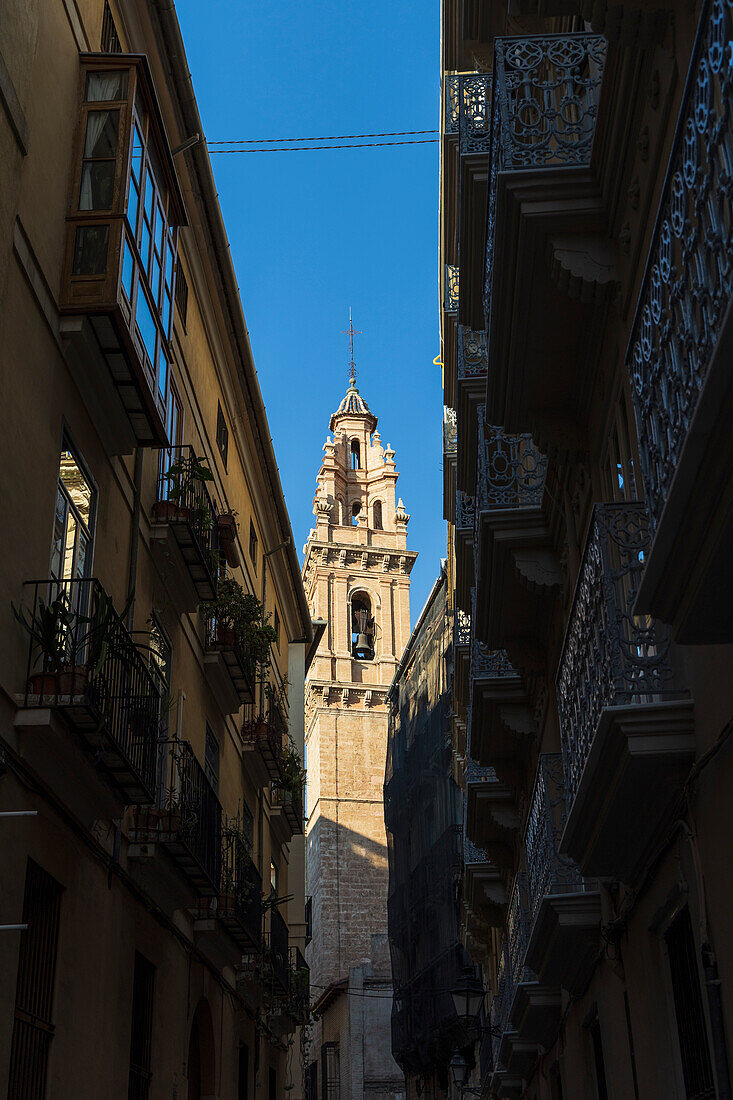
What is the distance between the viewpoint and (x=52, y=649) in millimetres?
8016

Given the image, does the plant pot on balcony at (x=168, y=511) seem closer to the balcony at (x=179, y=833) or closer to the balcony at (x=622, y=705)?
the balcony at (x=179, y=833)

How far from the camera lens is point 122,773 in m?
8.77

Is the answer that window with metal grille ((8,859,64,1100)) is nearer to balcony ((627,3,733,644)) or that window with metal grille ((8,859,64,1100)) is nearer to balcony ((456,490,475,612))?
balcony ((627,3,733,644))

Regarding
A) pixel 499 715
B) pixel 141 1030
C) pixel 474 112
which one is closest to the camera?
pixel 141 1030

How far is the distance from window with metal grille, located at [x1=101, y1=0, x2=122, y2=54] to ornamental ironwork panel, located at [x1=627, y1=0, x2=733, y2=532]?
751cm

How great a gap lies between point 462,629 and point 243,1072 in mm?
6953

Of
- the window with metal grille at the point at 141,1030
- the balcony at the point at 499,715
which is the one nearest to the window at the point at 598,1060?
the balcony at the point at 499,715

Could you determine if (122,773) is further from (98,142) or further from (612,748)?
(98,142)

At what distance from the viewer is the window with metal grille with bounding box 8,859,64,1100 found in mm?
7906

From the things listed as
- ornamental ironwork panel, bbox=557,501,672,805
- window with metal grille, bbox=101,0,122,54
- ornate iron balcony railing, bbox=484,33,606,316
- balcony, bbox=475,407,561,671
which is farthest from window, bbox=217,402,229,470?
ornamental ironwork panel, bbox=557,501,672,805

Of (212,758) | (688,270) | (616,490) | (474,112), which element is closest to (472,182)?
(474,112)

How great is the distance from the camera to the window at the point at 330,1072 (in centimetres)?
4350

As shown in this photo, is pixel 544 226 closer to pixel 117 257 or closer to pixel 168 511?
pixel 117 257

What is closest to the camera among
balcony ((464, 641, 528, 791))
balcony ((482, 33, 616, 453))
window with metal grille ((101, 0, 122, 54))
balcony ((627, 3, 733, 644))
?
balcony ((627, 3, 733, 644))
